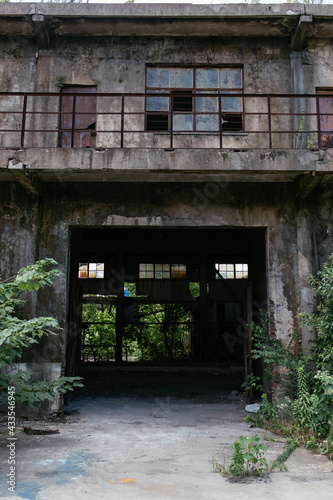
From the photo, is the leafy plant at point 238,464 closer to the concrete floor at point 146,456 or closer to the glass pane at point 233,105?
the concrete floor at point 146,456

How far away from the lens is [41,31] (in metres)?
8.92

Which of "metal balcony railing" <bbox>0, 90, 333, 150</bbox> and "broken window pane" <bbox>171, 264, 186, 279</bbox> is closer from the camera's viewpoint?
"metal balcony railing" <bbox>0, 90, 333, 150</bbox>

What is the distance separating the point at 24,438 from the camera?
21.9ft

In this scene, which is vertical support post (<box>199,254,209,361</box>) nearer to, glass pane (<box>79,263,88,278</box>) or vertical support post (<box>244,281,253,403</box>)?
glass pane (<box>79,263,88,278</box>)

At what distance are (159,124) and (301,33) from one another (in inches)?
127

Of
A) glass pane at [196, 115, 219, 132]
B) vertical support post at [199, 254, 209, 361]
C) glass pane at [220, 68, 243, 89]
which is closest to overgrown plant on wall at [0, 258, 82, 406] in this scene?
glass pane at [196, 115, 219, 132]

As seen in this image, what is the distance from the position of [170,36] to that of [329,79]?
329 cm

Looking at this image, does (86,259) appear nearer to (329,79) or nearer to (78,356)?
(78,356)

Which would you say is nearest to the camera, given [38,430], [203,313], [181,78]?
[38,430]

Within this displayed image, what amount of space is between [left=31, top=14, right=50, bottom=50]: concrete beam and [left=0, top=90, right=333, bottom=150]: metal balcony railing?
104 cm

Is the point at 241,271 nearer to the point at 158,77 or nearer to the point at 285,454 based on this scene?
the point at 158,77

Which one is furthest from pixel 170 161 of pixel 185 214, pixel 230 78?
pixel 230 78

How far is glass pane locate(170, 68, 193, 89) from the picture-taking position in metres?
9.40

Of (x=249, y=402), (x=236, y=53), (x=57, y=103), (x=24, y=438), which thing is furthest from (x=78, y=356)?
(x=236, y=53)
